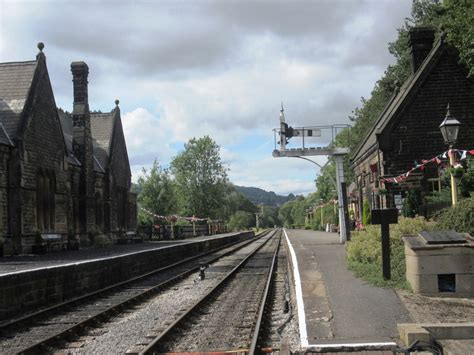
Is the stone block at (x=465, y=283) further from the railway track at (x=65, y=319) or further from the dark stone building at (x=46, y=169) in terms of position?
the dark stone building at (x=46, y=169)

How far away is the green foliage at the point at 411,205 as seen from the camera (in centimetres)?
2159

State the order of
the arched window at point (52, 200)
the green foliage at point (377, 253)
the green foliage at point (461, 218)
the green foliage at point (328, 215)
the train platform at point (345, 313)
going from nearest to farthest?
the train platform at point (345, 313), the green foliage at point (377, 253), the green foliage at point (461, 218), the arched window at point (52, 200), the green foliage at point (328, 215)

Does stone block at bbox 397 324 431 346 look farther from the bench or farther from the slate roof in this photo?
the slate roof

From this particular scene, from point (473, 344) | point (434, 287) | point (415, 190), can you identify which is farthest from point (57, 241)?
point (473, 344)

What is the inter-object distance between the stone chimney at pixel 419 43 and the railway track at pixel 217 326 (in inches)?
696

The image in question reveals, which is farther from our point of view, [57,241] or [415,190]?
[57,241]

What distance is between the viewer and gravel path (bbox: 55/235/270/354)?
7.97 m

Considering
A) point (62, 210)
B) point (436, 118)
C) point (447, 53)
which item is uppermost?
point (447, 53)

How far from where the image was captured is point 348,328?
7.42m

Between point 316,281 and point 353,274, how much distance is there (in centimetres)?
132

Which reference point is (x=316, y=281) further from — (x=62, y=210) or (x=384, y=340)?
(x=62, y=210)

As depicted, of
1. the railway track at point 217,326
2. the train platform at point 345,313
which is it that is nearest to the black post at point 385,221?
the train platform at point 345,313

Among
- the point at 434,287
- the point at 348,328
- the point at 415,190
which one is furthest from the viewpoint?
the point at 415,190

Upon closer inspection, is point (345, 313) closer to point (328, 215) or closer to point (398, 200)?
point (398, 200)
